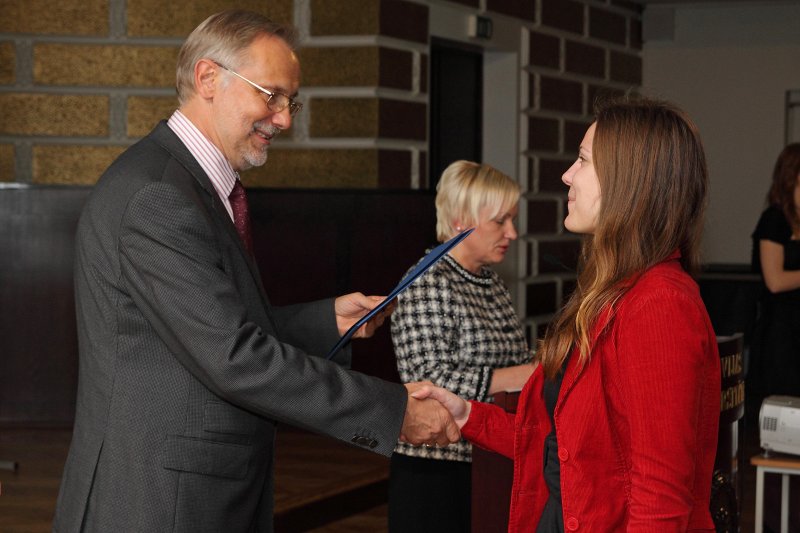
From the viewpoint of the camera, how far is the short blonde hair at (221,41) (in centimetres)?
238

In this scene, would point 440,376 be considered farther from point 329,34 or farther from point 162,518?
point 329,34

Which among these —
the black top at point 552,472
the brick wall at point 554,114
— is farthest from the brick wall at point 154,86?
the black top at point 552,472

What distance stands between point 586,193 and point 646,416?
393 millimetres

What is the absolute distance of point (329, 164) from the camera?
18.7 feet

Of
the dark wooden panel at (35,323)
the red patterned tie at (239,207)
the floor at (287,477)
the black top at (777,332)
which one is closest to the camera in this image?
the red patterned tie at (239,207)

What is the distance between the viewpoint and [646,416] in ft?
6.03

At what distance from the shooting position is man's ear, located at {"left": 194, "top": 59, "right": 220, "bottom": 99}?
2367 mm

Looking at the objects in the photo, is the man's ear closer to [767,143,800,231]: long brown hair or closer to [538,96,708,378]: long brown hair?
[538,96,708,378]: long brown hair

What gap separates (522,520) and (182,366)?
0.68 metres

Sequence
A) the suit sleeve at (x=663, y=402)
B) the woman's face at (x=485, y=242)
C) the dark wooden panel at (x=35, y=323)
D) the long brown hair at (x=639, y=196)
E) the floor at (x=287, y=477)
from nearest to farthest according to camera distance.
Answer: the suit sleeve at (x=663, y=402) < the long brown hair at (x=639, y=196) < the woman's face at (x=485, y=242) < the floor at (x=287, y=477) < the dark wooden panel at (x=35, y=323)

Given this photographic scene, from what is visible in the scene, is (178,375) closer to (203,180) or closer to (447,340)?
(203,180)

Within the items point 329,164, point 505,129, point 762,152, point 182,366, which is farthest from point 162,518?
point 762,152

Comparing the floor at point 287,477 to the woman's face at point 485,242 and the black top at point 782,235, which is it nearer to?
the black top at point 782,235

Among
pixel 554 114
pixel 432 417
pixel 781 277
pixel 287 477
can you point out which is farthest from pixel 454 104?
pixel 432 417
